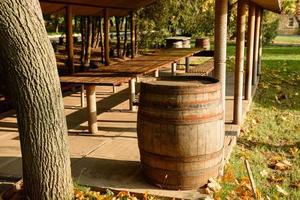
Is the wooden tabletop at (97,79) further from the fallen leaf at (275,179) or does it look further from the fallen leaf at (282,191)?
the fallen leaf at (282,191)

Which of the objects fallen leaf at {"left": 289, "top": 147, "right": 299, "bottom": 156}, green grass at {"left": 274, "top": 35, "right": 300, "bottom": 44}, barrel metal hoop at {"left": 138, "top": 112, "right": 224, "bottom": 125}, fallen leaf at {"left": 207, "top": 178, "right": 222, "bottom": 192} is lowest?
fallen leaf at {"left": 289, "top": 147, "right": 299, "bottom": 156}

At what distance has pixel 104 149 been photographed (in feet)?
17.8

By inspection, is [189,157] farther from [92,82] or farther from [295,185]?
[92,82]

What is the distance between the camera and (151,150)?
418 centimetres

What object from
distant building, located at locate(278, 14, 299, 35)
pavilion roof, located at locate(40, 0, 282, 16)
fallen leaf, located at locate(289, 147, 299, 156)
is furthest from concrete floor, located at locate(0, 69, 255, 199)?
distant building, located at locate(278, 14, 299, 35)

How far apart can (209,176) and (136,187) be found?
0.75 m

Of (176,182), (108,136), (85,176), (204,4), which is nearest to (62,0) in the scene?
(108,136)

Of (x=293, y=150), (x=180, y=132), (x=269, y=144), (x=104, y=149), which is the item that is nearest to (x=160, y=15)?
(x=269, y=144)

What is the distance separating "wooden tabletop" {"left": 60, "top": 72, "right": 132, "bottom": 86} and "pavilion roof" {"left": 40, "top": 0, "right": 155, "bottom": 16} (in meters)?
2.35

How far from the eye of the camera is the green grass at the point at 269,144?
178 inches

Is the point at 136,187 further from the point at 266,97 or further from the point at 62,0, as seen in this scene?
the point at 266,97

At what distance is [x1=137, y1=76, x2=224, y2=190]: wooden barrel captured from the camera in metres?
3.98

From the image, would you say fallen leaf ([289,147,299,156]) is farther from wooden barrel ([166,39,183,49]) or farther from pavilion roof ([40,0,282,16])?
wooden barrel ([166,39,183,49])

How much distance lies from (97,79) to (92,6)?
4508 mm
